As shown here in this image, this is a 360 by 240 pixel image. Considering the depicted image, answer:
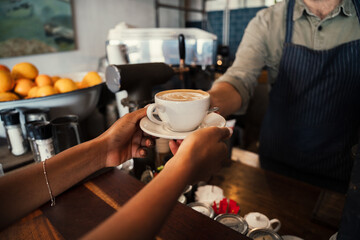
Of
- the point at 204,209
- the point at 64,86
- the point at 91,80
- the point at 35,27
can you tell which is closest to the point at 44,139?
the point at 64,86

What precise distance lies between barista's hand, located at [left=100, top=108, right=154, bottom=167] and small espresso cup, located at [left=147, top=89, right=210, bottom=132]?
6cm

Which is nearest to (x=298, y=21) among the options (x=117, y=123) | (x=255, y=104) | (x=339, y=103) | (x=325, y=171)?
→ (x=339, y=103)

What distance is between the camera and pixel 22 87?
47.7 inches

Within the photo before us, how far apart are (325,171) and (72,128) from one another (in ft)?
5.04

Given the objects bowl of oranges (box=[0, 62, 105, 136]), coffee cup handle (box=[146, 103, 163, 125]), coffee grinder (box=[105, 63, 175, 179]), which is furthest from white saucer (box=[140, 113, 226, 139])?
bowl of oranges (box=[0, 62, 105, 136])

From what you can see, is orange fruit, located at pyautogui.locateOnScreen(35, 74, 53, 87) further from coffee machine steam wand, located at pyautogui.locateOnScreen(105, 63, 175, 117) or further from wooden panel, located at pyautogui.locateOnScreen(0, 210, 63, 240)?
wooden panel, located at pyautogui.locateOnScreen(0, 210, 63, 240)

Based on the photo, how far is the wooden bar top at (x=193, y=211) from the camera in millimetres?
650

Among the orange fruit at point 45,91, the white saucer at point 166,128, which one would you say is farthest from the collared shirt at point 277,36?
the orange fruit at point 45,91

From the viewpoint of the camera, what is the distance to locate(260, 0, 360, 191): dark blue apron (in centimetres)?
137

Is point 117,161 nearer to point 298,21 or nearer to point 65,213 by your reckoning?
point 65,213

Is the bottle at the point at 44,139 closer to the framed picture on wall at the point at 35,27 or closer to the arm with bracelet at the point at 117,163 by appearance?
the arm with bracelet at the point at 117,163

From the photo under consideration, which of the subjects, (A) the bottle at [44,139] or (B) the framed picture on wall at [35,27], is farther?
A: (B) the framed picture on wall at [35,27]

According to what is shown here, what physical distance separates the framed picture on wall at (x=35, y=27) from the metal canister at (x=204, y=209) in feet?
12.2

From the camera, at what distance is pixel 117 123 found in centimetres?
75
